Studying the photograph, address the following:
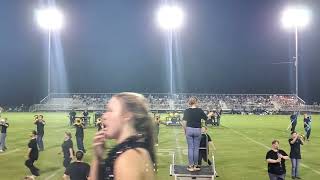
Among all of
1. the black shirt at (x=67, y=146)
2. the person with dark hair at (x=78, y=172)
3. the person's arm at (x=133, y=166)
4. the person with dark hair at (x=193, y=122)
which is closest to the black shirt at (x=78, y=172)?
the person with dark hair at (x=78, y=172)

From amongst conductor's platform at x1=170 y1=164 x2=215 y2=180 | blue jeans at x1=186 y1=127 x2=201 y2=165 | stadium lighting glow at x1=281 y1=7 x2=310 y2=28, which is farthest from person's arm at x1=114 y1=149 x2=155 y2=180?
stadium lighting glow at x1=281 y1=7 x2=310 y2=28

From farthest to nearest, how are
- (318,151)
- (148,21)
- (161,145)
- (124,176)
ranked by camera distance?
(148,21) < (161,145) < (318,151) < (124,176)

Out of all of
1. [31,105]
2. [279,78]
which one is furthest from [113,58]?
[279,78]

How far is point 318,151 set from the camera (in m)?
26.3

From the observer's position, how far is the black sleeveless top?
105 inches

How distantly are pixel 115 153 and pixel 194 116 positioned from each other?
34.1 feet

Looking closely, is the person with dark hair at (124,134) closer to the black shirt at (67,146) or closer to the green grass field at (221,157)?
the black shirt at (67,146)

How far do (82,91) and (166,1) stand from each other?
3045 cm

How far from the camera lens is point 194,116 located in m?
13.0

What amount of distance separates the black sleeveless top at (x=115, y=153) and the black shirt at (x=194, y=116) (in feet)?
33.7

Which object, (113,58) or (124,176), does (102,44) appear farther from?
(124,176)

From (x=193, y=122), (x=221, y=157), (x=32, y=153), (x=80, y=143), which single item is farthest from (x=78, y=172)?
(x=221, y=157)

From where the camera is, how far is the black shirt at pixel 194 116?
42.7ft

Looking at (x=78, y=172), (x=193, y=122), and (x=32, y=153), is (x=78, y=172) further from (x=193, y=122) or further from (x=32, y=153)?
(x=32, y=153)
